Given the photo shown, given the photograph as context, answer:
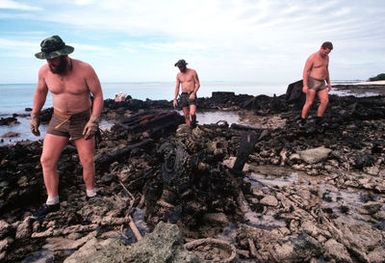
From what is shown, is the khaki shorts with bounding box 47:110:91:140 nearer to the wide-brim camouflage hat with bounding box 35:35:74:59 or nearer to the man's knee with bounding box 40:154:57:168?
the man's knee with bounding box 40:154:57:168

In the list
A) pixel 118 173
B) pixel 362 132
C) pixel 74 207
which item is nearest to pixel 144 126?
pixel 118 173

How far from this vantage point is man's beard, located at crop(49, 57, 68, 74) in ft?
15.6

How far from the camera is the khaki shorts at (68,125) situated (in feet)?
16.7

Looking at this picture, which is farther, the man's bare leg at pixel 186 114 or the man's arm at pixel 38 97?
the man's bare leg at pixel 186 114

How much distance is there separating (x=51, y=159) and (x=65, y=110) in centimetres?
78

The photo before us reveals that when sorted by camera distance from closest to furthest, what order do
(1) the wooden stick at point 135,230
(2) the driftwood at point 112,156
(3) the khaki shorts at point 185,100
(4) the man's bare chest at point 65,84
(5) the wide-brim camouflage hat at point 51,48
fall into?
(1) the wooden stick at point 135,230 → (5) the wide-brim camouflage hat at point 51,48 → (4) the man's bare chest at point 65,84 → (2) the driftwood at point 112,156 → (3) the khaki shorts at point 185,100

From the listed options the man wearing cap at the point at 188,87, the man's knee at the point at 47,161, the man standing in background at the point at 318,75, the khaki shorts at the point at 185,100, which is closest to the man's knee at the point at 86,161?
the man's knee at the point at 47,161

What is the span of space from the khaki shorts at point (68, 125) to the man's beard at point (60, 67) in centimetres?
67

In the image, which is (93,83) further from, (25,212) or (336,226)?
(336,226)

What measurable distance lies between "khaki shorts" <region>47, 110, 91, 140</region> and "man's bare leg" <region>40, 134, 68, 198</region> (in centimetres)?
9

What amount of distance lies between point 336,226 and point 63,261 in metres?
3.62

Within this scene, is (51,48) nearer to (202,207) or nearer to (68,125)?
(68,125)

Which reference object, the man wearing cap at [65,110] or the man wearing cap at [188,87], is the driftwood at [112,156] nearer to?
the man wearing cap at [65,110]

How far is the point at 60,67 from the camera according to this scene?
15.7 feet
